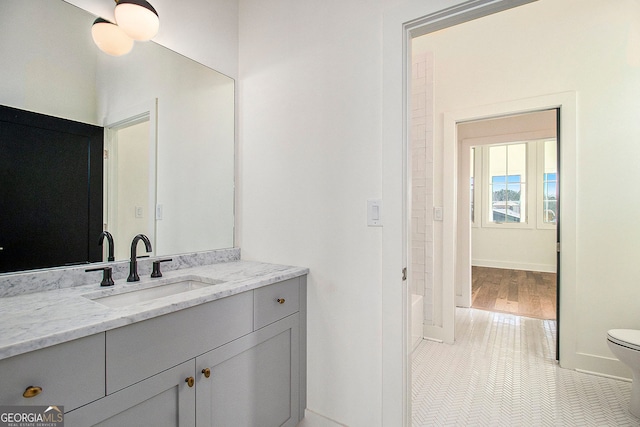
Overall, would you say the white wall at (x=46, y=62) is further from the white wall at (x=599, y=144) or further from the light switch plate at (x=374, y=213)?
the white wall at (x=599, y=144)

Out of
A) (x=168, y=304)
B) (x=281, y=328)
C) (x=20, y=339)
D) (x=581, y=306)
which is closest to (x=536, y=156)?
(x=581, y=306)

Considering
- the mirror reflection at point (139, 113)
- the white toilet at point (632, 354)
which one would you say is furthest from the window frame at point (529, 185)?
the mirror reflection at point (139, 113)

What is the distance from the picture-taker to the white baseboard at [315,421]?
1.57 metres

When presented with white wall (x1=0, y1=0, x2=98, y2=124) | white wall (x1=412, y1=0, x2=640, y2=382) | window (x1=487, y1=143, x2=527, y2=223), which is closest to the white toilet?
white wall (x1=412, y1=0, x2=640, y2=382)

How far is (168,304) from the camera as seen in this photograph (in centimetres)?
102

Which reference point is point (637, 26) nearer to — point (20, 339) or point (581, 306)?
point (581, 306)

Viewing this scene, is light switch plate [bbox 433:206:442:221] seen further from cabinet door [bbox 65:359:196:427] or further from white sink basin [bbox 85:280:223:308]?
cabinet door [bbox 65:359:196:427]

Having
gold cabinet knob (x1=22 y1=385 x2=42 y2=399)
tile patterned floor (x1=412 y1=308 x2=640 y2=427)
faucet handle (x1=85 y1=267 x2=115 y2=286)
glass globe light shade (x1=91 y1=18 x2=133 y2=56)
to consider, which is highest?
glass globe light shade (x1=91 y1=18 x2=133 y2=56)

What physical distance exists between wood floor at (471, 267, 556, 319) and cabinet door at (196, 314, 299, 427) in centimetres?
308

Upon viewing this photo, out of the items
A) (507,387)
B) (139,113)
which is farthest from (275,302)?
(507,387)

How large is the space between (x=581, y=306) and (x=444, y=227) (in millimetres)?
1123

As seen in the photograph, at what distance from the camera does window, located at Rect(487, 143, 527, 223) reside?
227 inches

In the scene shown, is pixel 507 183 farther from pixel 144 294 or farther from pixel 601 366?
pixel 144 294

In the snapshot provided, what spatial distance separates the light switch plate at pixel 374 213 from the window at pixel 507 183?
5501 millimetres
